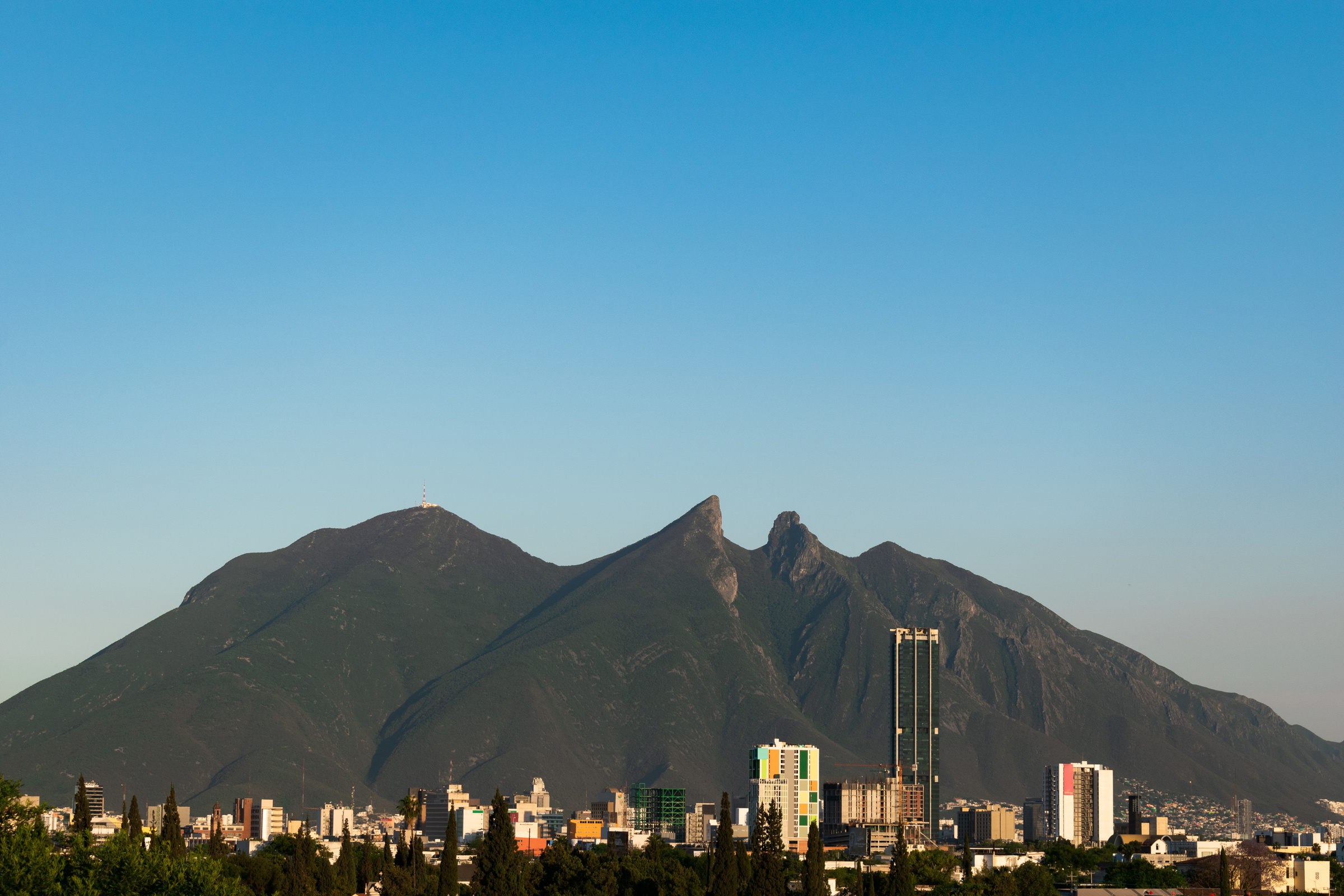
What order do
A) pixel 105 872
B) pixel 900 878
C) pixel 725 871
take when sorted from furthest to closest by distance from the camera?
1. pixel 900 878
2. pixel 725 871
3. pixel 105 872

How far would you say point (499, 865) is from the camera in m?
141

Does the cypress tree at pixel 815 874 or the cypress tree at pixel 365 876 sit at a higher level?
the cypress tree at pixel 815 874

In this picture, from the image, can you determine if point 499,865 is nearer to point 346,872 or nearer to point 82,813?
point 82,813

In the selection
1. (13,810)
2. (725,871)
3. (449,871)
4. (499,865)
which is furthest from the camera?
(449,871)

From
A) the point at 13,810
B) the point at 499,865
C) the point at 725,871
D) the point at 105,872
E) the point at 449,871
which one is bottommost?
the point at 449,871

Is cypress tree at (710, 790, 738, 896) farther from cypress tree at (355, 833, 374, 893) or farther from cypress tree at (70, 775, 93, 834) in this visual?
cypress tree at (355, 833, 374, 893)

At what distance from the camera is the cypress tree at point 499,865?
14062cm

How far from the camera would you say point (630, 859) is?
191500mm

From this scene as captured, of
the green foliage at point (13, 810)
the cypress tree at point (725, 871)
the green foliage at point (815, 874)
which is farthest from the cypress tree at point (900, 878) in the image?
the green foliage at point (13, 810)

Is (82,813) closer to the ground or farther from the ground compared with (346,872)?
farther from the ground

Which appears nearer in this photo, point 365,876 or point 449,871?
point 449,871

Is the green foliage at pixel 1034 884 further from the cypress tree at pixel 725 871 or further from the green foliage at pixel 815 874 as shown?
the cypress tree at pixel 725 871

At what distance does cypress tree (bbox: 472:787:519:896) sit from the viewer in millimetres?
140625

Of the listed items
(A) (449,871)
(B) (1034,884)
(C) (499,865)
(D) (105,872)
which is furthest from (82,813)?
(B) (1034,884)
